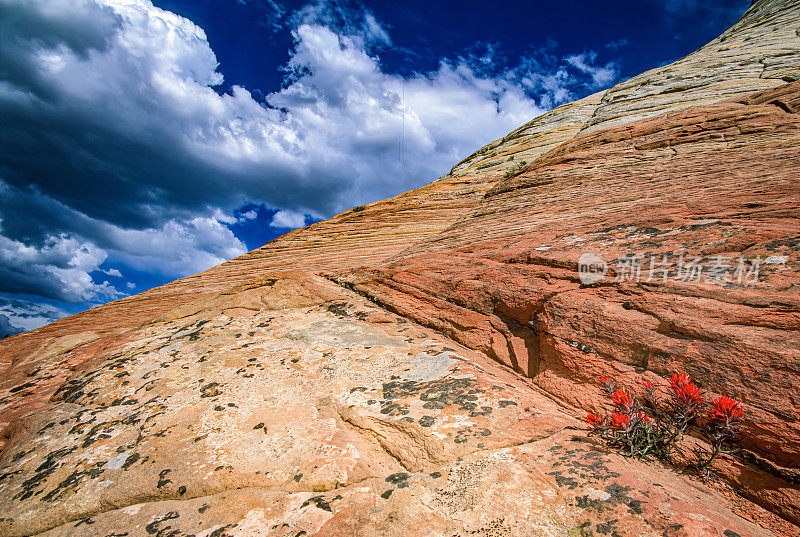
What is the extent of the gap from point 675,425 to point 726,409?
0.39m

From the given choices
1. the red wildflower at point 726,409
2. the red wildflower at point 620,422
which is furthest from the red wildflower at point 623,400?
the red wildflower at point 726,409

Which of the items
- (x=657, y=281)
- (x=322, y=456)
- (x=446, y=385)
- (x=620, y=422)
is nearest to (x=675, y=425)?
(x=620, y=422)

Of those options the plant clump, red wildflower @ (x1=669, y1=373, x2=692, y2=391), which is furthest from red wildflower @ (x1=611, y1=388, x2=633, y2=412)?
red wildflower @ (x1=669, y1=373, x2=692, y2=391)

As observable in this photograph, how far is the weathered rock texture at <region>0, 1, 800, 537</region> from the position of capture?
2.41 meters

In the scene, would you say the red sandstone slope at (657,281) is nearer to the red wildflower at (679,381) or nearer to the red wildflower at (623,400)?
the red wildflower at (679,381)

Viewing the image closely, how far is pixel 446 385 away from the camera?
3594 millimetres

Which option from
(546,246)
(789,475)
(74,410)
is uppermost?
(546,246)

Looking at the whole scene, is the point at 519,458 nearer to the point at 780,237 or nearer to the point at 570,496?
the point at 570,496

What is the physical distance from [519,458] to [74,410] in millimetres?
4802

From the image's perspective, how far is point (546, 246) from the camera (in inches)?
235

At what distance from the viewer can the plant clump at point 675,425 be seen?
2773 millimetres

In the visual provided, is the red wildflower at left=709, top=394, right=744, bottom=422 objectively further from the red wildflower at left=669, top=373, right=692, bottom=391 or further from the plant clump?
the red wildflower at left=669, top=373, right=692, bottom=391

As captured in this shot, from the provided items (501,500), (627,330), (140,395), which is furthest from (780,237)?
(140,395)

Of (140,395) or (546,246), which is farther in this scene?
(546,246)
